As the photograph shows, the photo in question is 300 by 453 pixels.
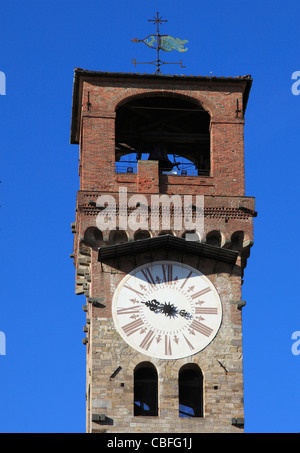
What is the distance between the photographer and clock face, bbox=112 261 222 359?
57.9 meters

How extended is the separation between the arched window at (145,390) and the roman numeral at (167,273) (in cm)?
288

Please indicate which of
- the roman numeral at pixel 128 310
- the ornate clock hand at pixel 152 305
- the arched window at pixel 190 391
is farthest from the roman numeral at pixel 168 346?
the roman numeral at pixel 128 310

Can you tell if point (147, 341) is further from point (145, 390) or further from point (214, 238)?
point (214, 238)

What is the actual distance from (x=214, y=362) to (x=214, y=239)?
168 inches

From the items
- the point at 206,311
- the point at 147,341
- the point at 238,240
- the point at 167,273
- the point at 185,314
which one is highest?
the point at 238,240

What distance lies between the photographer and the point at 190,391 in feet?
190

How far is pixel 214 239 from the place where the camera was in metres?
59.7

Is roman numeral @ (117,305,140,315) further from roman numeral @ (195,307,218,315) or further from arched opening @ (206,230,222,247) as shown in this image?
arched opening @ (206,230,222,247)

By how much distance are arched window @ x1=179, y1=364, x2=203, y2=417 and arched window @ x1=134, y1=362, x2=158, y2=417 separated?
0.88 meters

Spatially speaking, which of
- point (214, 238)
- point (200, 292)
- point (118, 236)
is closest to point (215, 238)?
point (214, 238)

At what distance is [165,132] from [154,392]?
34.9 feet
